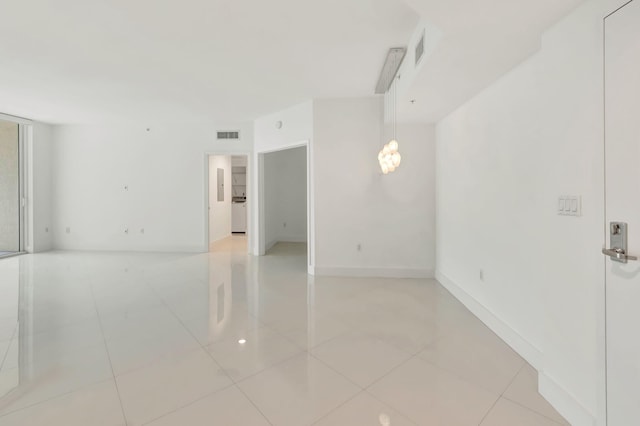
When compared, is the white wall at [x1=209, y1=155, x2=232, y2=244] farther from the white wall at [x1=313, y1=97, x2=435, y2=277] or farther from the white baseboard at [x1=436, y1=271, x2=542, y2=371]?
the white baseboard at [x1=436, y1=271, x2=542, y2=371]

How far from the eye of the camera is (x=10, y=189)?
6.07 meters

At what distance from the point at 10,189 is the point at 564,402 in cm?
956

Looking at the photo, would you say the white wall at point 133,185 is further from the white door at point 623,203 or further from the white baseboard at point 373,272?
the white door at point 623,203

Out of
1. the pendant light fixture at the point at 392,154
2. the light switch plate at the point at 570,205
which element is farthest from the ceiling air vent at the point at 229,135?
the light switch plate at the point at 570,205

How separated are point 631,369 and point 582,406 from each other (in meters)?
0.44

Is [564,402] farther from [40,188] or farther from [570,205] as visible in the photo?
[40,188]

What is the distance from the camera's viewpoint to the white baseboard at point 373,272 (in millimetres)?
4371

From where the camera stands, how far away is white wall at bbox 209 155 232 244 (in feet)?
23.8

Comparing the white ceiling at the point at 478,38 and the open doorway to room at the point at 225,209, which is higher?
the white ceiling at the point at 478,38

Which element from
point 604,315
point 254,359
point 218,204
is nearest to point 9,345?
point 254,359

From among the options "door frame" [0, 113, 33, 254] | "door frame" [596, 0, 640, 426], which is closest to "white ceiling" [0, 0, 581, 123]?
"door frame" [596, 0, 640, 426]

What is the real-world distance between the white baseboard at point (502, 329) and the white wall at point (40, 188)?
8738 mm

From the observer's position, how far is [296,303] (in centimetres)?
334

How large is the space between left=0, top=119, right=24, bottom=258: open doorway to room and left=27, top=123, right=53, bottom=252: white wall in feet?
0.72
